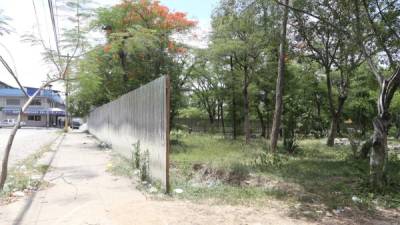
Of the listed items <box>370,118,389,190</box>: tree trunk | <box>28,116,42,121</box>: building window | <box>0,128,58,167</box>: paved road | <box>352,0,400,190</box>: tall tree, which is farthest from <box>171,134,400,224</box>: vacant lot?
<box>28,116,42,121</box>: building window

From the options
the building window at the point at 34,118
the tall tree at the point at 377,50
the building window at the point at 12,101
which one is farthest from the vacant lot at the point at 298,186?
the building window at the point at 12,101

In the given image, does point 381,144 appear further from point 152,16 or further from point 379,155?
point 152,16

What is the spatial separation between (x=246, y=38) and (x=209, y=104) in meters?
16.8

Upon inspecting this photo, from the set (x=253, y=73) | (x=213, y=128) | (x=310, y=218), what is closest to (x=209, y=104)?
(x=213, y=128)

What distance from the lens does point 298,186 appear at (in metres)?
7.86

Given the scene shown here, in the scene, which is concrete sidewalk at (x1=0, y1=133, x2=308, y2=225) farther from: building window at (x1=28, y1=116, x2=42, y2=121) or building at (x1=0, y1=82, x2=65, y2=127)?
building window at (x1=28, y1=116, x2=42, y2=121)

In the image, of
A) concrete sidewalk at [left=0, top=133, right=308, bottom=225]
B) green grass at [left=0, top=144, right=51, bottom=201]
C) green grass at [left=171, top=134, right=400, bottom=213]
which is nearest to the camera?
concrete sidewalk at [left=0, top=133, right=308, bottom=225]

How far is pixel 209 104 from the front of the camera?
36.2 metres

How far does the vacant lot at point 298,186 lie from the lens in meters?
6.30

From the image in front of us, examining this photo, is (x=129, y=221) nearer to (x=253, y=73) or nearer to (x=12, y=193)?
(x=12, y=193)

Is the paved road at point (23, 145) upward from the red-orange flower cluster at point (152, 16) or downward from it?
downward

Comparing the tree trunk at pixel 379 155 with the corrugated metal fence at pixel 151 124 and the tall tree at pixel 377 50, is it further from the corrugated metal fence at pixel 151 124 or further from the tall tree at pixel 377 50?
the corrugated metal fence at pixel 151 124

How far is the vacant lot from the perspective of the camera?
630 centimetres

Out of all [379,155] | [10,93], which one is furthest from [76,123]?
[379,155]
